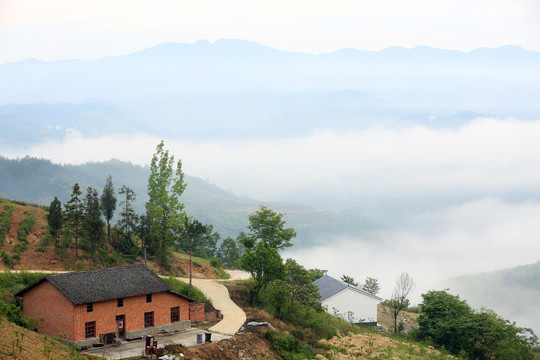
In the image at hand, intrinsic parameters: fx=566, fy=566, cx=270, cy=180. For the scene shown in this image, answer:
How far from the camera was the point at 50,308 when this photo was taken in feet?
103

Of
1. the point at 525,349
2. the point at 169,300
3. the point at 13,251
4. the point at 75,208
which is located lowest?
the point at 525,349

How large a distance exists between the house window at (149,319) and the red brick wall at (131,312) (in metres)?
0.19

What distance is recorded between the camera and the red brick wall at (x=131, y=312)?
30516 millimetres

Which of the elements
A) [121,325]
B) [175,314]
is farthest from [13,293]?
[175,314]

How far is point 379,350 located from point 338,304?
1305 cm

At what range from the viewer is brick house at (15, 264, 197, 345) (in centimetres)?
3056

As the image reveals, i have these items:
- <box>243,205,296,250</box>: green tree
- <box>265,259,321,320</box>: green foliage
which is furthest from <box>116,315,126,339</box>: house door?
<box>243,205,296,250</box>: green tree

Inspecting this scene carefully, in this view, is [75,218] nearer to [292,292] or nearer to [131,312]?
[131,312]

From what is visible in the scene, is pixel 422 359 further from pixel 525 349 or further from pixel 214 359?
pixel 214 359

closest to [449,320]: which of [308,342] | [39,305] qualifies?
[308,342]

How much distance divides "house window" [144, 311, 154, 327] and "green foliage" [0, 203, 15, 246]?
16.2 m

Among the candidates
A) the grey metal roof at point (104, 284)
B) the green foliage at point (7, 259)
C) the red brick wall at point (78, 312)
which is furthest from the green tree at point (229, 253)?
the red brick wall at point (78, 312)

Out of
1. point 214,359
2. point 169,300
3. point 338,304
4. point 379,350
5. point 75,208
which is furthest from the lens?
point 338,304

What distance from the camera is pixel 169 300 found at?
34.8 m
